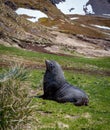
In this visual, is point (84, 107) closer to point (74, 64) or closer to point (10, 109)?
point (10, 109)

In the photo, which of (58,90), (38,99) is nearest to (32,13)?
(58,90)

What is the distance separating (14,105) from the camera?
32.1ft

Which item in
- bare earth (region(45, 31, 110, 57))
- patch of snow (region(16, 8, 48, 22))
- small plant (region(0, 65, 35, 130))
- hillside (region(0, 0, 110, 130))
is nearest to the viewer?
small plant (region(0, 65, 35, 130))

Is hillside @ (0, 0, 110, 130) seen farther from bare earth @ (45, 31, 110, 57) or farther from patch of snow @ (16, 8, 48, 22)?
patch of snow @ (16, 8, 48, 22)

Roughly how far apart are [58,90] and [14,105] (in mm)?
9491

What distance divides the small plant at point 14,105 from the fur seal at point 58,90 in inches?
340

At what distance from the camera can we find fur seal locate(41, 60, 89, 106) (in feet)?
61.7

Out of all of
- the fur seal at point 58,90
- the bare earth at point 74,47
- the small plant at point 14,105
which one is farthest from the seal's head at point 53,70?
the bare earth at point 74,47

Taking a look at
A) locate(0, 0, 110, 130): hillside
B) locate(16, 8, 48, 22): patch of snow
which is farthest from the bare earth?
locate(16, 8, 48, 22): patch of snow

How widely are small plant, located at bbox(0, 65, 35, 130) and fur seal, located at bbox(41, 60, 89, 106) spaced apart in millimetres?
8642

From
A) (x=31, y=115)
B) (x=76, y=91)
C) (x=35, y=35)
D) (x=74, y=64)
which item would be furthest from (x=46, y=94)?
(x=35, y=35)

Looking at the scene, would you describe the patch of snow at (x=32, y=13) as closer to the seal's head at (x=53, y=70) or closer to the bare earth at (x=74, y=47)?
the bare earth at (x=74, y=47)

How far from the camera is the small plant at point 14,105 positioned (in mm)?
9641

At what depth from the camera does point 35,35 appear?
67.9 meters
